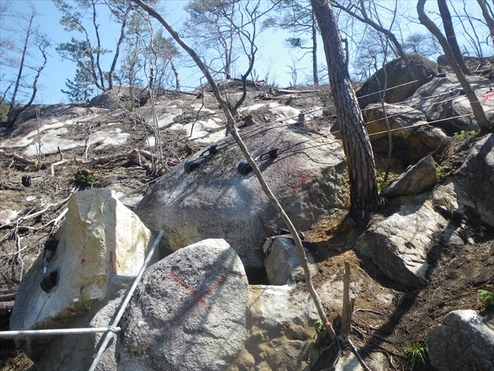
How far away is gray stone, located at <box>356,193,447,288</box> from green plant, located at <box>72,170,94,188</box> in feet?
18.8

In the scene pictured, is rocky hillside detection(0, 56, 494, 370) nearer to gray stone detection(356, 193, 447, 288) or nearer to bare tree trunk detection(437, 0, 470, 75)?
gray stone detection(356, 193, 447, 288)

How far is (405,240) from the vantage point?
4406 millimetres

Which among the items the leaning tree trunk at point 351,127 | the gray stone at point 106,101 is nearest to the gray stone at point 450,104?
the leaning tree trunk at point 351,127

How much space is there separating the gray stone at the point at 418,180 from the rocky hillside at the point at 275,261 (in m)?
0.01

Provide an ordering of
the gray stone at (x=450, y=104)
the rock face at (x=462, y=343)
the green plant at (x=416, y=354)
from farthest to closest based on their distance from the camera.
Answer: the gray stone at (x=450, y=104) < the green plant at (x=416, y=354) < the rock face at (x=462, y=343)

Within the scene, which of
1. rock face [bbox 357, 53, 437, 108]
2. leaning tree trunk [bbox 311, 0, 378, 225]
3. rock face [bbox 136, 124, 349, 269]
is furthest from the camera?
rock face [bbox 357, 53, 437, 108]

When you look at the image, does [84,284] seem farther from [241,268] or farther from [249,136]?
[249,136]

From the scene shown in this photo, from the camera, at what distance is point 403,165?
6410 millimetres

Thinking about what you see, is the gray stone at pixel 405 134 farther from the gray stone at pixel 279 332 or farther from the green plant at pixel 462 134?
the gray stone at pixel 279 332

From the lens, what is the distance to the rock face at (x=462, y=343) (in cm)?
298

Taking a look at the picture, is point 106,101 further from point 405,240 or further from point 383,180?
point 405,240

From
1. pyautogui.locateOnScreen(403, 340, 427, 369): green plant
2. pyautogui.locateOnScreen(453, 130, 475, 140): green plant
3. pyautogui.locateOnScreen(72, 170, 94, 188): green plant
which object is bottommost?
pyautogui.locateOnScreen(403, 340, 427, 369): green plant

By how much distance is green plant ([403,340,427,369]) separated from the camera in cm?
330

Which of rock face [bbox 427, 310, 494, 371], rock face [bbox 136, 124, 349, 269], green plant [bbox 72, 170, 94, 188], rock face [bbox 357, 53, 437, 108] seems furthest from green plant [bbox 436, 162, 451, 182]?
green plant [bbox 72, 170, 94, 188]
